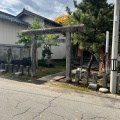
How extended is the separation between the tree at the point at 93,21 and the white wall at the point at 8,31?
7.47 metres

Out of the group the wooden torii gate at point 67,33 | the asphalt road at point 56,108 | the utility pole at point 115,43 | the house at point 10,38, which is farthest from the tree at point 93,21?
the house at point 10,38

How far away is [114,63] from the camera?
22.1ft

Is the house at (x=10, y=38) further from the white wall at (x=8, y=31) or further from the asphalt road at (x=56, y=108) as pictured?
the asphalt road at (x=56, y=108)

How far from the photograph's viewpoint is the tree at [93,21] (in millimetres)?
8609

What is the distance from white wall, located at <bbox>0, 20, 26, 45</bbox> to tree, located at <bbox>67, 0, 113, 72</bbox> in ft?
24.5

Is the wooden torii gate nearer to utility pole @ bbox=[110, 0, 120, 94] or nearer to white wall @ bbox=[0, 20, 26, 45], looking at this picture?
utility pole @ bbox=[110, 0, 120, 94]

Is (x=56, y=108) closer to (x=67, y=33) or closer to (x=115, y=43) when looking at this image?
(x=115, y=43)

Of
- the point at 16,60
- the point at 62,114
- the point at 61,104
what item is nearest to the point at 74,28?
the point at 61,104

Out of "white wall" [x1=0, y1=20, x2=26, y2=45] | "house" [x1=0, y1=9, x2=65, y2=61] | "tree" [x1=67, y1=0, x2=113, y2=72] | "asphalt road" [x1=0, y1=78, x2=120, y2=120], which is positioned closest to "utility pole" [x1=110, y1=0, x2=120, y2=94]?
"asphalt road" [x1=0, y1=78, x2=120, y2=120]

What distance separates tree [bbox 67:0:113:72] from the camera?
861cm

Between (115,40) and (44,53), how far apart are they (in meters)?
9.40

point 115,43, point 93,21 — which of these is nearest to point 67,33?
point 93,21

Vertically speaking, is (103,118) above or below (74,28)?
below

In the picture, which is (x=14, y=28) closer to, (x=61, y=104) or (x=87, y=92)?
(x=87, y=92)
